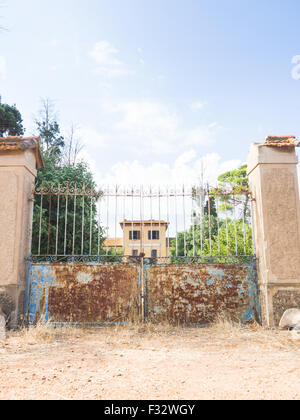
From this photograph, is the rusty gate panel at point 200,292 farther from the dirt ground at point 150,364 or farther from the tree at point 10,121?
the tree at point 10,121

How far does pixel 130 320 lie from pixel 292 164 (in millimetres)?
4122

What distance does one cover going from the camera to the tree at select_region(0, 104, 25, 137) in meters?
18.0

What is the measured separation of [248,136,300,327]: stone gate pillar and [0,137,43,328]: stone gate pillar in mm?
4312

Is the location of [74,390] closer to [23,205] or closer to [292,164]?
[23,205]

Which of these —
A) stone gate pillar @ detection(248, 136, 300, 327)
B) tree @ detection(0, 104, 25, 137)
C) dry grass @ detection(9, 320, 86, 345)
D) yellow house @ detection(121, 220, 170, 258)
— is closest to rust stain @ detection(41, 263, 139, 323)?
dry grass @ detection(9, 320, 86, 345)

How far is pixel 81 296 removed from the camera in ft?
20.5

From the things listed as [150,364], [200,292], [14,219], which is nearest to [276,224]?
[200,292]

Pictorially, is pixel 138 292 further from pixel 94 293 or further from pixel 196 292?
pixel 196 292

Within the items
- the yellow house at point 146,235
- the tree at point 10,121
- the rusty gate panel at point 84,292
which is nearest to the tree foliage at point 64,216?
the yellow house at point 146,235

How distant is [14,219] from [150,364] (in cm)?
378

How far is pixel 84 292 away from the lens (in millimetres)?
6273

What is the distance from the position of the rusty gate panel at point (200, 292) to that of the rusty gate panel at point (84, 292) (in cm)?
38

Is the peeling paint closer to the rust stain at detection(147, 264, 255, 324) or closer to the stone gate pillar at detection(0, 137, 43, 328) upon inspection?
the rust stain at detection(147, 264, 255, 324)
